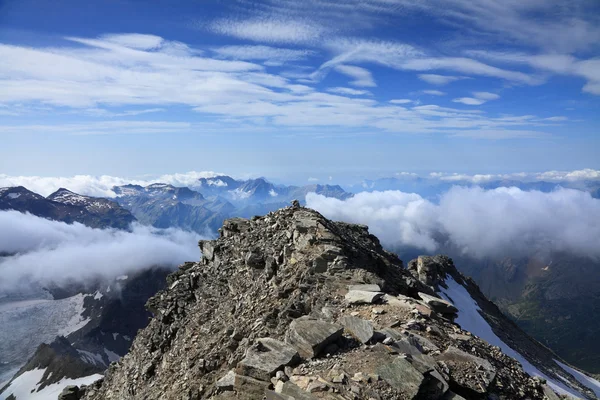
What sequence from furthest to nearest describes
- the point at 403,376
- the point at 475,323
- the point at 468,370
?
the point at 475,323
the point at 468,370
the point at 403,376

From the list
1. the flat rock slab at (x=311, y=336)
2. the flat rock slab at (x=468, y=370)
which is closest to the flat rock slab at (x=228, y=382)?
the flat rock slab at (x=311, y=336)

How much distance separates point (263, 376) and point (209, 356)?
8.58 m

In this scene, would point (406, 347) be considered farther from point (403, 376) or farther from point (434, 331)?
point (434, 331)

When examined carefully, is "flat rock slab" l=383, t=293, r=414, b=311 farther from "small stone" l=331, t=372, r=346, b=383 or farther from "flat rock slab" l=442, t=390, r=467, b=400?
"small stone" l=331, t=372, r=346, b=383

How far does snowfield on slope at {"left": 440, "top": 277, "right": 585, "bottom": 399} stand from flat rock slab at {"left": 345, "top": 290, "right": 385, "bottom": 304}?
3807 cm

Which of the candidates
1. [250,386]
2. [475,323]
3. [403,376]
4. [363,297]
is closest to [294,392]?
[250,386]

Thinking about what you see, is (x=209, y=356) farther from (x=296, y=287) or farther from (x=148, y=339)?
(x=148, y=339)

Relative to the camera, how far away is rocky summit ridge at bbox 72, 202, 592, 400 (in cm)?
1623

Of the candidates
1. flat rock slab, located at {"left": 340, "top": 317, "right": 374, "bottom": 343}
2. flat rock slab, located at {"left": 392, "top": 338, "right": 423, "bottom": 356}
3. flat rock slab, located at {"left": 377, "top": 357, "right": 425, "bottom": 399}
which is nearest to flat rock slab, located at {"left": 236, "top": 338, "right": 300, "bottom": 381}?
flat rock slab, located at {"left": 340, "top": 317, "right": 374, "bottom": 343}

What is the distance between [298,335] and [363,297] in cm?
615

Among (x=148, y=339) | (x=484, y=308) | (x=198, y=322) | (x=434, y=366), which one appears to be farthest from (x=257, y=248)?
(x=484, y=308)

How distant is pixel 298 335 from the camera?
60.9 ft

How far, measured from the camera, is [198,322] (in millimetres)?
32594

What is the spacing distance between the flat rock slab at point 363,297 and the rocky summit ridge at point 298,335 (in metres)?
0.10
